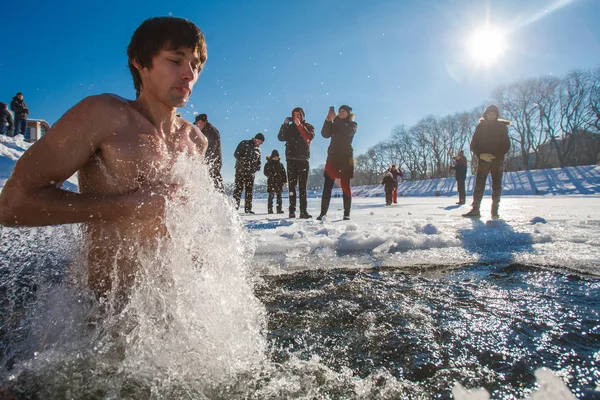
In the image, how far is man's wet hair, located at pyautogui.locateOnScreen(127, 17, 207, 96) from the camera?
149 centimetres

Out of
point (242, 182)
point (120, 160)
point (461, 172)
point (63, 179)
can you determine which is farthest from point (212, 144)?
point (461, 172)

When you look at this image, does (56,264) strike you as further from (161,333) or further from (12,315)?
(161,333)

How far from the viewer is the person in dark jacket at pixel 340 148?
5492mm

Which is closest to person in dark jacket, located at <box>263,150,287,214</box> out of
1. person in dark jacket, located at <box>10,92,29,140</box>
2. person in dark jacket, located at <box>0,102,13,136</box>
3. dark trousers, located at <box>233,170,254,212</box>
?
dark trousers, located at <box>233,170,254,212</box>

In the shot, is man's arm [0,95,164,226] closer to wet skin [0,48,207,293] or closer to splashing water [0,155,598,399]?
wet skin [0,48,207,293]

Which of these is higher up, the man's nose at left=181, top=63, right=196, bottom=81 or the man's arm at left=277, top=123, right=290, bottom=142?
the man's arm at left=277, top=123, right=290, bottom=142

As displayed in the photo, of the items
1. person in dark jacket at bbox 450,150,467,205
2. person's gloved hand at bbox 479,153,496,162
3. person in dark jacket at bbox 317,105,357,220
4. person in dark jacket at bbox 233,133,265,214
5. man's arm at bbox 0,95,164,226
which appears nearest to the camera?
man's arm at bbox 0,95,164,226

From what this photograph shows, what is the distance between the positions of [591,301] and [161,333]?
6.25ft

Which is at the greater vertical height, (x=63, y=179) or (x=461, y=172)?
(x=461, y=172)

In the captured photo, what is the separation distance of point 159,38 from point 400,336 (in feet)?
5.50

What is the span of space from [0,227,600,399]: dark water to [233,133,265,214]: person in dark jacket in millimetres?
5224

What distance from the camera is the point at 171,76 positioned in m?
1.48

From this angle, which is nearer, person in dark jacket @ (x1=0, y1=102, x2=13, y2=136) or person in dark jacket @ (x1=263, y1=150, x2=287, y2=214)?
person in dark jacket @ (x1=263, y1=150, x2=287, y2=214)

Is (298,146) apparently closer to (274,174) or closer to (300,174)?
(300,174)
